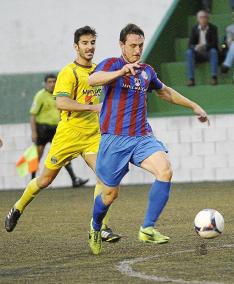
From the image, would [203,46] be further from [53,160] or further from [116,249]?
[116,249]

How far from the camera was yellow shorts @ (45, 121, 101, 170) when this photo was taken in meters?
10.2

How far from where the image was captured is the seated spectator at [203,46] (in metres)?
18.0

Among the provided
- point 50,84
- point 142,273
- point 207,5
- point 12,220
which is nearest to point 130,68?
point 142,273

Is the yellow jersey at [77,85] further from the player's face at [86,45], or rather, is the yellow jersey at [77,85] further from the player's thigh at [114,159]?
the player's thigh at [114,159]

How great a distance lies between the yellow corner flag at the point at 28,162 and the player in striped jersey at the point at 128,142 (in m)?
9.73

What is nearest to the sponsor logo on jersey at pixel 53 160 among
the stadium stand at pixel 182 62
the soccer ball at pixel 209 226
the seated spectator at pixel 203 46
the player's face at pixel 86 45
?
the player's face at pixel 86 45

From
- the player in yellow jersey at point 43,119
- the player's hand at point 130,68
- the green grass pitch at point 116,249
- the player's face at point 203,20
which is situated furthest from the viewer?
the player in yellow jersey at point 43,119

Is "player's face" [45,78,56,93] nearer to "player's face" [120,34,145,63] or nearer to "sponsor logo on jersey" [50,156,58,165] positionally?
"sponsor logo on jersey" [50,156,58,165]

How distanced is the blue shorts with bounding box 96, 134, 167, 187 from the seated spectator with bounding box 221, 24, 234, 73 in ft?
31.8

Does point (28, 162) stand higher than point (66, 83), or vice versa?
point (66, 83)

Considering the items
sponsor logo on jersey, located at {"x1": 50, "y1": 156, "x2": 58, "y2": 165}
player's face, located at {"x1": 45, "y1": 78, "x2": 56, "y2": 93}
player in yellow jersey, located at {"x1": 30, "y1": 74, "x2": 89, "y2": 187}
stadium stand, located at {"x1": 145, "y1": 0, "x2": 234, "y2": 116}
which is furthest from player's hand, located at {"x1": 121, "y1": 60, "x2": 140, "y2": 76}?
player in yellow jersey, located at {"x1": 30, "y1": 74, "x2": 89, "y2": 187}

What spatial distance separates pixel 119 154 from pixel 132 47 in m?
0.87

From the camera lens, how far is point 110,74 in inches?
317

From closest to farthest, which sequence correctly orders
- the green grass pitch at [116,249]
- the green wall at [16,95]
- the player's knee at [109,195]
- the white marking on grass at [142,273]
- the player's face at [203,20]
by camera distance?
1. the white marking on grass at [142,273]
2. the green grass pitch at [116,249]
3. the player's knee at [109,195]
4. the player's face at [203,20]
5. the green wall at [16,95]
